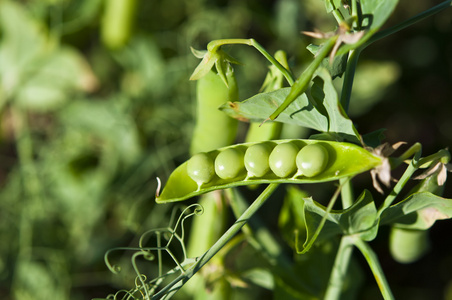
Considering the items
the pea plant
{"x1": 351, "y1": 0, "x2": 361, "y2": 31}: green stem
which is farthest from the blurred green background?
{"x1": 351, "y1": 0, "x2": 361, "y2": 31}: green stem

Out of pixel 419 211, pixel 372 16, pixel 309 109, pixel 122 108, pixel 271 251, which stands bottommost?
pixel 271 251

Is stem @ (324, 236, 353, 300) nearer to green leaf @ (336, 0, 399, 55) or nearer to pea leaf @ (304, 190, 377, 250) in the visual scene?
pea leaf @ (304, 190, 377, 250)

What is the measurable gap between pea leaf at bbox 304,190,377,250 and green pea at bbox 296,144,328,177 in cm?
5

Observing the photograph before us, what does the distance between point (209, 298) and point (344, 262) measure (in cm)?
31

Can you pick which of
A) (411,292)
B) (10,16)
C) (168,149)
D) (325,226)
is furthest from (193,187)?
(10,16)

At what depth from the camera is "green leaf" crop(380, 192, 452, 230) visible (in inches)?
28.5

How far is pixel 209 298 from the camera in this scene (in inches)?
39.8

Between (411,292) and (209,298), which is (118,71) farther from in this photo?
(411,292)

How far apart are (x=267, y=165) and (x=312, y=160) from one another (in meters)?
0.08

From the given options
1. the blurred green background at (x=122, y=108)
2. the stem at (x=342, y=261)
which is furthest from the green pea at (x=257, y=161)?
the blurred green background at (x=122, y=108)

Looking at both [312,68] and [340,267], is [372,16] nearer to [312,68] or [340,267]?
[312,68]

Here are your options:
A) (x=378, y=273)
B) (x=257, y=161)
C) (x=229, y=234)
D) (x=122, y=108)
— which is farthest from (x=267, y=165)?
(x=122, y=108)

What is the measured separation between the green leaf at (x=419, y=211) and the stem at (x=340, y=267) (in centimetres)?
7

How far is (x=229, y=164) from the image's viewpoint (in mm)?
736
